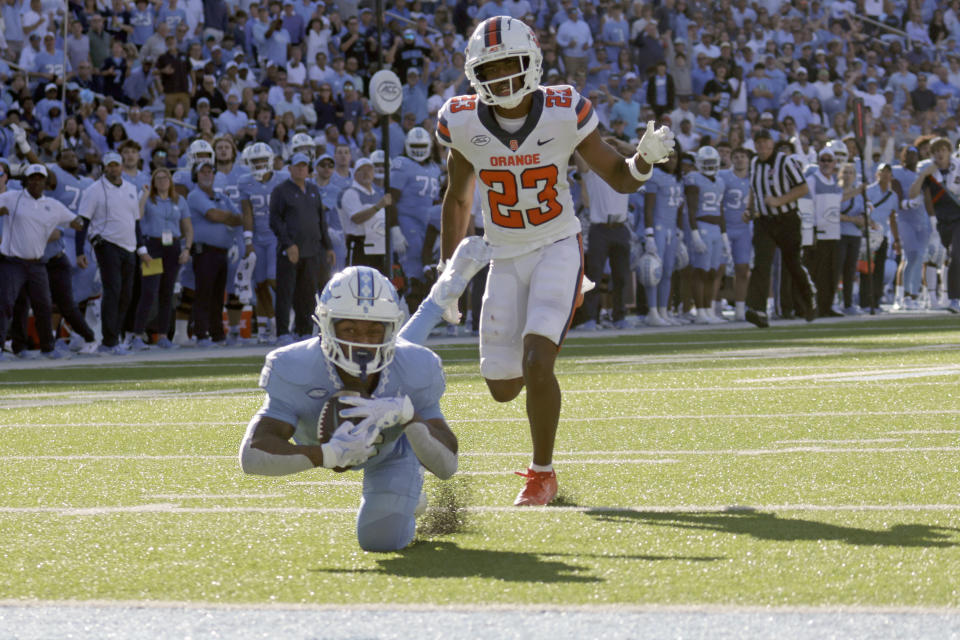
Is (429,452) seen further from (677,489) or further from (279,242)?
(279,242)

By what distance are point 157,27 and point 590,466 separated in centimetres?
1453

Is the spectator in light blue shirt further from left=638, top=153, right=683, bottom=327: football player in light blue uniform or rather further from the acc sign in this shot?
the acc sign

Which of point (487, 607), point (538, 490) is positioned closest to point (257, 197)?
point (538, 490)

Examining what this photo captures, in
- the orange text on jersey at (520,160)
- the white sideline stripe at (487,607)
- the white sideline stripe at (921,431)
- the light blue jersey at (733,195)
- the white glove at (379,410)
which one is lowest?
the white sideline stripe at (921,431)

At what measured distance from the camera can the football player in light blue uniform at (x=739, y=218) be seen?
1823 centimetres

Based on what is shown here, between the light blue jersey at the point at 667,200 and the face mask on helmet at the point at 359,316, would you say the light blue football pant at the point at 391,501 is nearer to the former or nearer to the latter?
the face mask on helmet at the point at 359,316

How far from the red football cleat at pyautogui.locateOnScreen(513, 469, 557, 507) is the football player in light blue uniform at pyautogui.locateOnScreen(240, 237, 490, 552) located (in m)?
0.76

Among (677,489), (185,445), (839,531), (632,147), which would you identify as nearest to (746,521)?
(839,531)

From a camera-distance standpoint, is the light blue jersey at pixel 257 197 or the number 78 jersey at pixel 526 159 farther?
the light blue jersey at pixel 257 197

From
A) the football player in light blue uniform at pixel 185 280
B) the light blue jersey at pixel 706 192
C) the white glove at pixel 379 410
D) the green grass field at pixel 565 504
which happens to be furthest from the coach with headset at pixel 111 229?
the white glove at pixel 379 410

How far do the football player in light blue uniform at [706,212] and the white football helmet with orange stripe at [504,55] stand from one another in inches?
481

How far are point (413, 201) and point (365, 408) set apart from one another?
492 inches

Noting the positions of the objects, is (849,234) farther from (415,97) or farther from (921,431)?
(921,431)

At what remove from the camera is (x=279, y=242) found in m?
15.3
